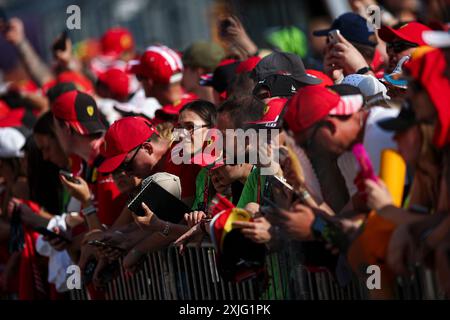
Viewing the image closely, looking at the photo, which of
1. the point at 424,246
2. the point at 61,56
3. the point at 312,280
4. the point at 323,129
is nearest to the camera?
the point at 424,246

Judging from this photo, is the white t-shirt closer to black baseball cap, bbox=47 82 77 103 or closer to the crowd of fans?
the crowd of fans

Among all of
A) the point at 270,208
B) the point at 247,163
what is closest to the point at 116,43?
the point at 247,163

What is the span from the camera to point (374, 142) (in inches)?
185

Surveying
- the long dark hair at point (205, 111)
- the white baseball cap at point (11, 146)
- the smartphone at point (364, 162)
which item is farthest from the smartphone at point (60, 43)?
the smartphone at point (364, 162)

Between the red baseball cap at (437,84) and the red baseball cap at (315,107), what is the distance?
47cm

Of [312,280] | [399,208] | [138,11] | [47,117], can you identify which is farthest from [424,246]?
[138,11]

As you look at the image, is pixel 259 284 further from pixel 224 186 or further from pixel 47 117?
pixel 47 117

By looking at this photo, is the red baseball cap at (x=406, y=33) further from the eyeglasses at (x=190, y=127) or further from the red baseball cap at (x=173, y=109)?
the red baseball cap at (x=173, y=109)

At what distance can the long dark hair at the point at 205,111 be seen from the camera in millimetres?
6711

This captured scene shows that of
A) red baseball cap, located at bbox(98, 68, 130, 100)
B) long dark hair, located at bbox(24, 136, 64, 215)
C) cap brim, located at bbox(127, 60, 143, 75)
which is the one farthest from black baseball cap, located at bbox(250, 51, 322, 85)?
red baseball cap, located at bbox(98, 68, 130, 100)

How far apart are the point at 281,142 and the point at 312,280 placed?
747mm

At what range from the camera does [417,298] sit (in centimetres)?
450

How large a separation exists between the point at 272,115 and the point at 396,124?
140cm

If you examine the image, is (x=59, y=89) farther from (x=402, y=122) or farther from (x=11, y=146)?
(x=402, y=122)
